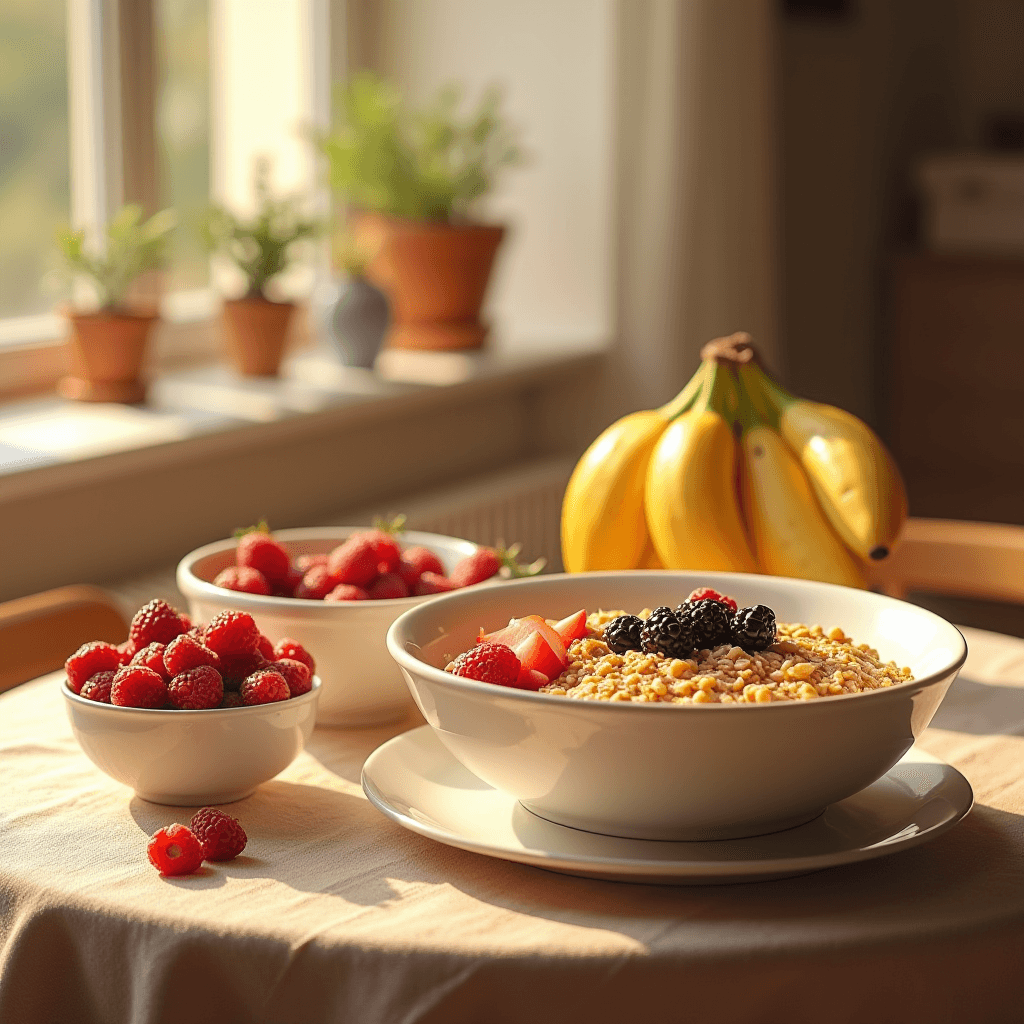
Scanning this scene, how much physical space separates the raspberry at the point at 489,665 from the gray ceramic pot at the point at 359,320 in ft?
5.30

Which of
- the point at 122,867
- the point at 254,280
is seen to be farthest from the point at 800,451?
the point at 254,280

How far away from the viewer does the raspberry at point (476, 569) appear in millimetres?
1147

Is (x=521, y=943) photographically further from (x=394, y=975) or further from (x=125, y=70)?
(x=125, y=70)

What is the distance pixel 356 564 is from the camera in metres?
1.11

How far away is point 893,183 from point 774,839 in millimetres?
3515

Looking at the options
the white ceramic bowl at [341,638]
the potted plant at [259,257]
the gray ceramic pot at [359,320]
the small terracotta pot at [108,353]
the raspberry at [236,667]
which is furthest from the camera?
the gray ceramic pot at [359,320]

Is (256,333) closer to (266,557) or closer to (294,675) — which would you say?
(266,557)

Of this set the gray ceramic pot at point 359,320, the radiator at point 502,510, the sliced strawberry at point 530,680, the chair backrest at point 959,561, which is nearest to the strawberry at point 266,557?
the sliced strawberry at point 530,680

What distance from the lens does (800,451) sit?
4.28 feet

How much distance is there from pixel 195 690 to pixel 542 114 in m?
2.11

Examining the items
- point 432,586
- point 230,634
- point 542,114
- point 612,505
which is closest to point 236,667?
point 230,634

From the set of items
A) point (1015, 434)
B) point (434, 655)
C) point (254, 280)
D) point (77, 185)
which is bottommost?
point (1015, 434)

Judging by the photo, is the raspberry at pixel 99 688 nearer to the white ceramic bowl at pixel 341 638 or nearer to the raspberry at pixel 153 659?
the raspberry at pixel 153 659

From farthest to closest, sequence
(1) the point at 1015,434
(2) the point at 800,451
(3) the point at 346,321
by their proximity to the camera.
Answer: (1) the point at 1015,434 → (3) the point at 346,321 → (2) the point at 800,451
